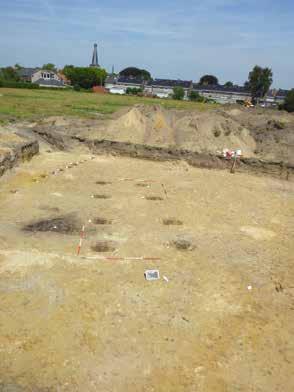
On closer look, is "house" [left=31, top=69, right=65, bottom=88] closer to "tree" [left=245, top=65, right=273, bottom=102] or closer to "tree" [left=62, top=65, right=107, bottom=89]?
"tree" [left=62, top=65, right=107, bottom=89]

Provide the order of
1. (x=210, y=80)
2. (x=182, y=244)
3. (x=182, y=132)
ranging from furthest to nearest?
(x=210, y=80), (x=182, y=132), (x=182, y=244)

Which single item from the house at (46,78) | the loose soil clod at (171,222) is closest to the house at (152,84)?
the house at (46,78)

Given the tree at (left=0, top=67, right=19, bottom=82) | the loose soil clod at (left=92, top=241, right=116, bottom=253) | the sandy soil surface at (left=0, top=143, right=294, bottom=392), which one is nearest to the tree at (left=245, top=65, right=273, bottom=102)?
the tree at (left=0, top=67, right=19, bottom=82)

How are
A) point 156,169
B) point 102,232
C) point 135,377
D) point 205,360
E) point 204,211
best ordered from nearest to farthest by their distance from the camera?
point 135,377, point 205,360, point 102,232, point 204,211, point 156,169

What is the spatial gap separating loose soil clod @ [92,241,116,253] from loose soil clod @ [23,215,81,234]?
3.32 ft

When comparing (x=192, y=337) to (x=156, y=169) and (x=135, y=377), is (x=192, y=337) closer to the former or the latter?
(x=135, y=377)

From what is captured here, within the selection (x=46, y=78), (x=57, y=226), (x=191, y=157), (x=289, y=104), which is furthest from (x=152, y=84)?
(x=57, y=226)

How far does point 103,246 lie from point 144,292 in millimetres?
2281

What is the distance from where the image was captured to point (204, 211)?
12516mm

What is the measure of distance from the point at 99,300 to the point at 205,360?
7.69 feet

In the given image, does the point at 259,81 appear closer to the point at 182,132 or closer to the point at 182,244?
the point at 182,132

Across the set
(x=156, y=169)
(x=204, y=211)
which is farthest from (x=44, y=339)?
(x=156, y=169)

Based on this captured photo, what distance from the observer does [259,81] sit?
76375 mm

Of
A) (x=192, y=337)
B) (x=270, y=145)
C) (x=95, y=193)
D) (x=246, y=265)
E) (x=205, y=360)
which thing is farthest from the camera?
(x=270, y=145)
